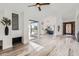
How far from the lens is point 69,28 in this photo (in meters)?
2.24

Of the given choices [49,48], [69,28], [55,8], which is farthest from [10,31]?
[69,28]

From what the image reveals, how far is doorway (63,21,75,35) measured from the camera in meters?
2.21

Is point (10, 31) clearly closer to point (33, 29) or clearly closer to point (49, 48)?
point (33, 29)

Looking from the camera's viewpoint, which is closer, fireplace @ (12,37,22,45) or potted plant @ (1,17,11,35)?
potted plant @ (1,17,11,35)

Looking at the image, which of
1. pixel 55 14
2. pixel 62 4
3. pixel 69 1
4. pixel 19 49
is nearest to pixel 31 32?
pixel 19 49

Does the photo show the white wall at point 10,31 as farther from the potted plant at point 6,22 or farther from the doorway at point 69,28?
the doorway at point 69,28

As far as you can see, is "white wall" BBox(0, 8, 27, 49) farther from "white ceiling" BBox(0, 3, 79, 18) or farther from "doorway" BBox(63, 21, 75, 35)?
"doorway" BBox(63, 21, 75, 35)

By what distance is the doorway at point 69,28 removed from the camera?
2213 millimetres

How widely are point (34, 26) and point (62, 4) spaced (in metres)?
0.75

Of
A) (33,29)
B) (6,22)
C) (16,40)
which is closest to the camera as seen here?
(6,22)

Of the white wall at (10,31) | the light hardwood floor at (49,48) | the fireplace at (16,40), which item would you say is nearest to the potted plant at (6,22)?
the white wall at (10,31)

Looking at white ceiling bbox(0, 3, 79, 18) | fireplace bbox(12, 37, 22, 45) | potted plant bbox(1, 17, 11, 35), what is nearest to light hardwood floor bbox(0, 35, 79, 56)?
fireplace bbox(12, 37, 22, 45)

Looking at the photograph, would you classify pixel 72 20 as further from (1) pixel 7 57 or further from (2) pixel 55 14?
(1) pixel 7 57

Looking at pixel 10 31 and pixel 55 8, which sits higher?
pixel 55 8
